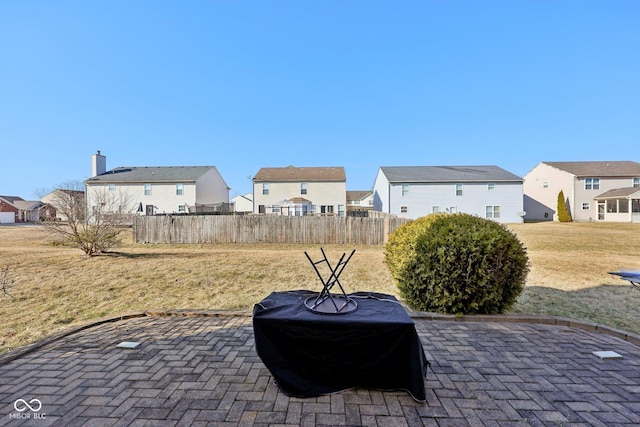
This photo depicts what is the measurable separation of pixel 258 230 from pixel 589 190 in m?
31.5

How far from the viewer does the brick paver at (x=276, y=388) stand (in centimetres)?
220

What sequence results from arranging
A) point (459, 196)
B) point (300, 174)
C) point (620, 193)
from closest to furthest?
point (620, 193) → point (459, 196) → point (300, 174)

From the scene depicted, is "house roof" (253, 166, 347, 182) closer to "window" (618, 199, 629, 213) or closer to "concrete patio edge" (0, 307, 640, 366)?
"concrete patio edge" (0, 307, 640, 366)

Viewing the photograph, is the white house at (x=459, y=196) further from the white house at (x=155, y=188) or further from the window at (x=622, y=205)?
the white house at (x=155, y=188)

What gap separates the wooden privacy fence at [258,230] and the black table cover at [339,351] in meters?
12.1

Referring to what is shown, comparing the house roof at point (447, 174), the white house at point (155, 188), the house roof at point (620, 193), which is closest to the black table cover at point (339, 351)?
the house roof at point (447, 174)

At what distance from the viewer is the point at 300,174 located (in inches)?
1069

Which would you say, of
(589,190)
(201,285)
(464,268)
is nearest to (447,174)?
(589,190)

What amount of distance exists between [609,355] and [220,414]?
411 centimetres

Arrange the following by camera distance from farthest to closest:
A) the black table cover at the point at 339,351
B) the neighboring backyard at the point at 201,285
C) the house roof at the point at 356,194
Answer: the house roof at the point at 356,194, the neighboring backyard at the point at 201,285, the black table cover at the point at 339,351

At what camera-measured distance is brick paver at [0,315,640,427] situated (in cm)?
220

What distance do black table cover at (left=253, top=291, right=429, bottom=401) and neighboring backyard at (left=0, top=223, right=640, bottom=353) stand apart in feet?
9.05

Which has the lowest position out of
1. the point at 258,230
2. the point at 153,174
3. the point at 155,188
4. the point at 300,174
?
the point at 258,230
